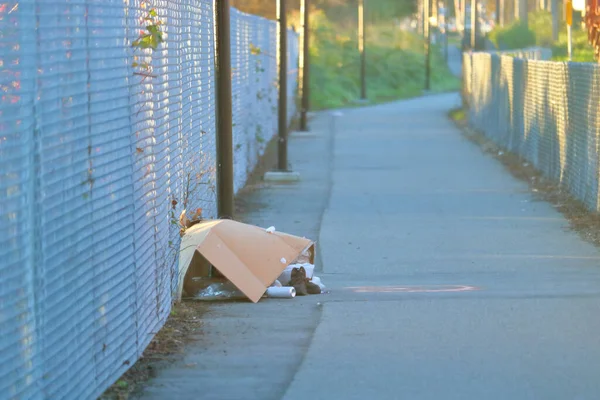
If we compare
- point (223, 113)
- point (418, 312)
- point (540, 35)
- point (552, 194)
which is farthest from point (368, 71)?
point (418, 312)

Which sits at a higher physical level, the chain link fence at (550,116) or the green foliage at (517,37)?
the green foliage at (517,37)

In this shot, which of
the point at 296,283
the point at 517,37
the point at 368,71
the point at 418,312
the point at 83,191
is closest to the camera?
the point at 83,191

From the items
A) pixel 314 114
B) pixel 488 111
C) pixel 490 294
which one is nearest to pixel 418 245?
pixel 490 294

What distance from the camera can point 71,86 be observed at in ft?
19.9

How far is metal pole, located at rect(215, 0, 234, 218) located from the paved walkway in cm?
104

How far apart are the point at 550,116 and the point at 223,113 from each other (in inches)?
277

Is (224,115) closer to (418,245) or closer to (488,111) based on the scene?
(418,245)

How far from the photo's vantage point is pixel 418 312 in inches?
361

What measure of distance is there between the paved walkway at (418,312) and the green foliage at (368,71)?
32.1m

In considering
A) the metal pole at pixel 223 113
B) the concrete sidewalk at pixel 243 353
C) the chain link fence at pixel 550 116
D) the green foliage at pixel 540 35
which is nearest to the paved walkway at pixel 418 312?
the concrete sidewalk at pixel 243 353

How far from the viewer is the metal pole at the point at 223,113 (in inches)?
512

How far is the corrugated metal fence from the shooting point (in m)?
5.21

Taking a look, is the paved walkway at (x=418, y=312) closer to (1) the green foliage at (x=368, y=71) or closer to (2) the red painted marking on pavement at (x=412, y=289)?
(2) the red painted marking on pavement at (x=412, y=289)

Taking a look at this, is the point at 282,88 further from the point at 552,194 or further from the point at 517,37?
the point at 517,37
